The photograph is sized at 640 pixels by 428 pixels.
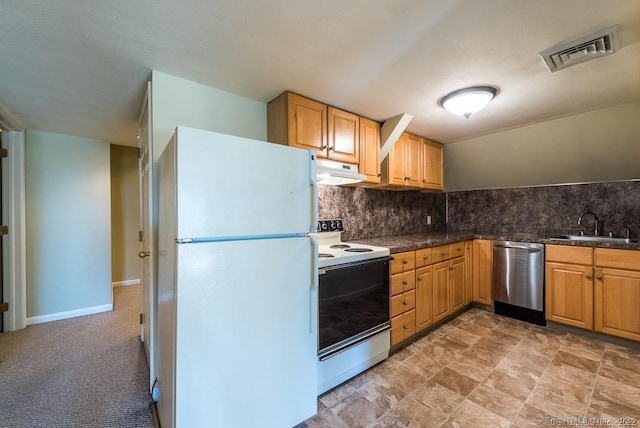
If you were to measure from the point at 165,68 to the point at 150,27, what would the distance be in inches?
16.1

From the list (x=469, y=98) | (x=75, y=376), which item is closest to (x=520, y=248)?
(x=469, y=98)

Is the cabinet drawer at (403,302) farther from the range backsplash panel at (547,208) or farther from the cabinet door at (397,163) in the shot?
the range backsplash panel at (547,208)

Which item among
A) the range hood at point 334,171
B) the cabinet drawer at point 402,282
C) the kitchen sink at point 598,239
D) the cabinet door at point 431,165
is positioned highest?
the cabinet door at point 431,165

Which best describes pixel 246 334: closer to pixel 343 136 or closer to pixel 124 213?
pixel 343 136

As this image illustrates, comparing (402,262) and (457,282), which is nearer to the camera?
(402,262)

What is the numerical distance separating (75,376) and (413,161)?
377 centimetres

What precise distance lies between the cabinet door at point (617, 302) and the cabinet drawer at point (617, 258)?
0.05 meters

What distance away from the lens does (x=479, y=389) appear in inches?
73.2

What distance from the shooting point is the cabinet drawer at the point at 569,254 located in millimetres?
2537

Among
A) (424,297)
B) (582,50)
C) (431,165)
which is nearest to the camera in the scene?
(582,50)

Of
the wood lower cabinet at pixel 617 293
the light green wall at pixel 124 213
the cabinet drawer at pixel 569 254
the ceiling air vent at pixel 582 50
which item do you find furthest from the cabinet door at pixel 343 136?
the light green wall at pixel 124 213

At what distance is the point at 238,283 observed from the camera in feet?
4.17

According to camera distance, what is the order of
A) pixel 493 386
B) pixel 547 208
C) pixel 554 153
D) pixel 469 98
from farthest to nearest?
pixel 547 208 < pixel 554 153 < pixel 469 98 < pixel 493 386

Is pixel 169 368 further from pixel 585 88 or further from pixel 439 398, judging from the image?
pixel 585 88
